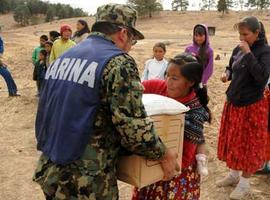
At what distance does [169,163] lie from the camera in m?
2.25

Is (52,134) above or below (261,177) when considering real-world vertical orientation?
above

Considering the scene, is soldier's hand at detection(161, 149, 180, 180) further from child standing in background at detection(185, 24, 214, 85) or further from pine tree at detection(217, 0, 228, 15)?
pine tree at detection(217, 0, 228, 15)

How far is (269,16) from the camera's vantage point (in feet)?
134

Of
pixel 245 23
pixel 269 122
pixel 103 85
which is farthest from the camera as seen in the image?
pixel 269 122

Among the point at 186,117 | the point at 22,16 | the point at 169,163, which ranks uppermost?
the point at 186,117

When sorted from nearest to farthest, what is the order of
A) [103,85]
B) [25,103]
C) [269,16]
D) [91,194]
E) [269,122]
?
[103,85], [91,194], [269,122], [25,103], [269,16]

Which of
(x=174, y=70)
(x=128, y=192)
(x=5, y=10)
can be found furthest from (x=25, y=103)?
(x=5, y=10)

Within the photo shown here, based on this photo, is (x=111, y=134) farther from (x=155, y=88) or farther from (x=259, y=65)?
(x=259, y=65)

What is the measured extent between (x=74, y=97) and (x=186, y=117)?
854 mm

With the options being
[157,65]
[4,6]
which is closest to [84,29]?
[157,65]

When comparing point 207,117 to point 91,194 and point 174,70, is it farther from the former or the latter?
point 91,194

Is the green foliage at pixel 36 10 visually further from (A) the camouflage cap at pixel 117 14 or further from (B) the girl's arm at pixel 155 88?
(A) the camouflage cap at pixel 117 14

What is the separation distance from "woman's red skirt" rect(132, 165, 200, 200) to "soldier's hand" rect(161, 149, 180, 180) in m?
0.37

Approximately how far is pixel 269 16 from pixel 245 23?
3944 cm
